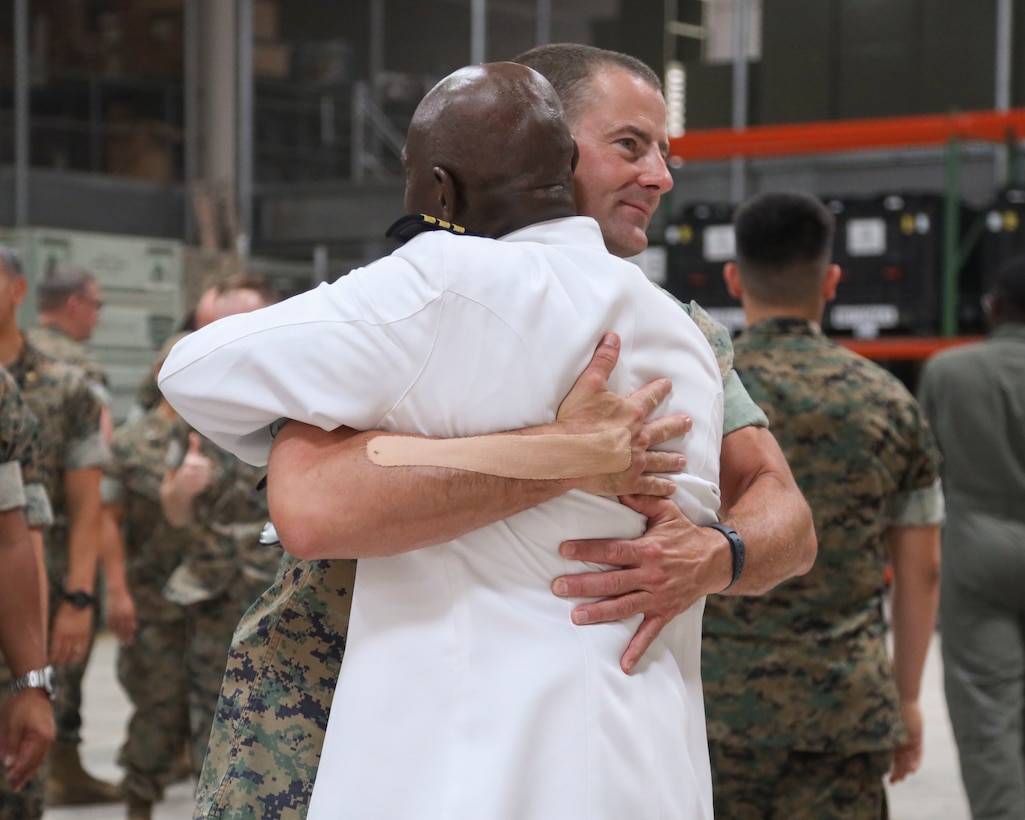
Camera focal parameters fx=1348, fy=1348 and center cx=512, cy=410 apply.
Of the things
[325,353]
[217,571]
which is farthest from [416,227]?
Answer: [217,571]

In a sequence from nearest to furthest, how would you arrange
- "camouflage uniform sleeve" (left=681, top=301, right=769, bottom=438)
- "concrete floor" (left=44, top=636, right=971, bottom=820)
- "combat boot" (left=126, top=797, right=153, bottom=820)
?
"camouflage uniform sleeve" (left=681, top=301, right=769, bottom=438) → "combat boot" (left=126, top=797, right=153, bottom=820) → "concrete floor" (left=44, top=636, right=971, bottom=820)

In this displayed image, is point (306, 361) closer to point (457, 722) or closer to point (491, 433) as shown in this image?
point (491, 433)

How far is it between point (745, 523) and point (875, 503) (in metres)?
1.27

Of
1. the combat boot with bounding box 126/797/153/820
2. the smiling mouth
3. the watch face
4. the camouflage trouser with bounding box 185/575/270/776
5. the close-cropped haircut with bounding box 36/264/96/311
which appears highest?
the smiling mouth

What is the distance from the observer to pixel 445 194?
1359 mm

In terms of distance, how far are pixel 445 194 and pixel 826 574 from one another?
1.59m

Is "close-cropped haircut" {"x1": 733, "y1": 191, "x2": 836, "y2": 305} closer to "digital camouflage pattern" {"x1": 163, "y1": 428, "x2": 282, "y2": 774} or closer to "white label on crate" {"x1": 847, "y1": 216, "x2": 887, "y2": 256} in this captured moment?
"digital camouflage pattern" {"x1": 163, "y1": 428, "x2": 282, "y2": 774}

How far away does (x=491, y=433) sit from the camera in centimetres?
129

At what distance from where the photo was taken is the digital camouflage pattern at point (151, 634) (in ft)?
14.3

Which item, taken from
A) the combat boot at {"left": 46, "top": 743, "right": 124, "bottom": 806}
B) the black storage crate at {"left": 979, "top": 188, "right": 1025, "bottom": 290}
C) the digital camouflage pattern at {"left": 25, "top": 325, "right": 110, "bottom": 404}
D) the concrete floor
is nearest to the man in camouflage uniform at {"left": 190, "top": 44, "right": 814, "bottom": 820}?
the concrete floor

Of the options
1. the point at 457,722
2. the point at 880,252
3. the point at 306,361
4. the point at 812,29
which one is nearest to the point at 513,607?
the point at 457,722

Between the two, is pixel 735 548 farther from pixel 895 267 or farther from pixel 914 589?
pixel 895 267

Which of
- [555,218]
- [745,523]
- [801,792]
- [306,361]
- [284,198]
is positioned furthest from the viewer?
[284,198]

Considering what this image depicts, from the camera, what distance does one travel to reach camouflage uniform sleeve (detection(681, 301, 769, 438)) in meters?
1.64
